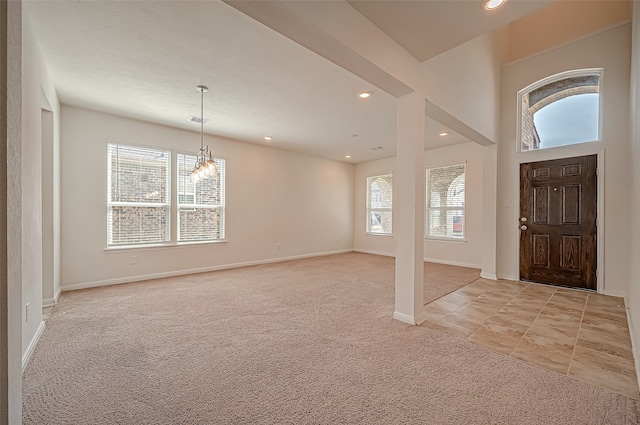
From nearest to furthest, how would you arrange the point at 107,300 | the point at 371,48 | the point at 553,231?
the point at 371,48 → the point at 107,300 → the point at 553,231

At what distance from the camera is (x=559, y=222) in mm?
4426

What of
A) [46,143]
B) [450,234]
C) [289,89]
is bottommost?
[450,234]

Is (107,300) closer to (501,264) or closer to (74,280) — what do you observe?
(74,280)

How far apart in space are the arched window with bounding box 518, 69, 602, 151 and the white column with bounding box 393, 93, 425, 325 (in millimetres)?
3235

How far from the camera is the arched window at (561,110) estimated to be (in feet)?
13.9

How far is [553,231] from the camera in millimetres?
4477

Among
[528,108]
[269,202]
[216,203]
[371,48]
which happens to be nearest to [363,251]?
[269,202]

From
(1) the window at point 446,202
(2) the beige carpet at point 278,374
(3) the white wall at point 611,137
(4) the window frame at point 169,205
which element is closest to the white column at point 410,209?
(2) the beige carpet at point 278,374

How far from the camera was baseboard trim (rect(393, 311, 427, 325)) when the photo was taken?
2.90 meters

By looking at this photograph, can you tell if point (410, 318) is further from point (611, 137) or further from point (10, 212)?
point (611, 137)

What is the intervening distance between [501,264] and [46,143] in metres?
7.39

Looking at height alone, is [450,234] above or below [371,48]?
below

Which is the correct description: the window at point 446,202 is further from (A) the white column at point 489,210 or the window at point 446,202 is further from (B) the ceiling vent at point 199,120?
(B) the ceiling vent at point 199,120

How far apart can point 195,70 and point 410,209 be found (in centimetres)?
292
